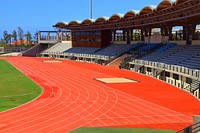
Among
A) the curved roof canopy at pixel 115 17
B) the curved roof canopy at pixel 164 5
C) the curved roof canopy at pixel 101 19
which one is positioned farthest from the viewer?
the curved roof canopy at pixel 101 19

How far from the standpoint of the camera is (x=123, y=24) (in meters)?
58.6

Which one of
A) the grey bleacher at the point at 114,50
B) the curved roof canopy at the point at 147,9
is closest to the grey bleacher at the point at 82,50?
the grey bleacher at the point at 114,50

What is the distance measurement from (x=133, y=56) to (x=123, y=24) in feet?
28.1

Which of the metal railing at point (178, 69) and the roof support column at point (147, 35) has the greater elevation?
the roof support column at point (147, 35)

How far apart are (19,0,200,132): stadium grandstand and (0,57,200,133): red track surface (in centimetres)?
349

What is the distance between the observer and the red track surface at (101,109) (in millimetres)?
18133

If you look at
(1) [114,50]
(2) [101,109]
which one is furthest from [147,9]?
(2) [101,109]

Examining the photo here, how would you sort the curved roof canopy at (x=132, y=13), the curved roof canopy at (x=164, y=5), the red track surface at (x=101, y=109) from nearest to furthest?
the red track surface at (x=101, y=109) → the curved roof canopy at (x=164, y=5) → the curved roof canopy at (x=132, y=13)

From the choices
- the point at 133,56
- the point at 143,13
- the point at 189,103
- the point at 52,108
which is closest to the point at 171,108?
the point at 189,103

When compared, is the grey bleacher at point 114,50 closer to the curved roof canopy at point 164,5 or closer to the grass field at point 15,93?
the curved roof canopy at point 164,5

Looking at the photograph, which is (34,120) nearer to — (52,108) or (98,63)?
(52,108)

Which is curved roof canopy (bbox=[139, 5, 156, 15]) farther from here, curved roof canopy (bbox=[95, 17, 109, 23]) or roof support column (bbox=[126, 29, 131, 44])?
roof support column (bbox=[126, 29, 131, 44])

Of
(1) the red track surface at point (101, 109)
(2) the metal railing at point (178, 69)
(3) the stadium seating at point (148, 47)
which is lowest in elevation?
(1) the red track surface at point (101, 109)

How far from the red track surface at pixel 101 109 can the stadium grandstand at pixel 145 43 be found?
3494mm
